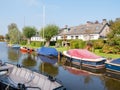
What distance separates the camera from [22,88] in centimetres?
966

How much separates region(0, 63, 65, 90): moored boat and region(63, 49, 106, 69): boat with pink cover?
1186cm

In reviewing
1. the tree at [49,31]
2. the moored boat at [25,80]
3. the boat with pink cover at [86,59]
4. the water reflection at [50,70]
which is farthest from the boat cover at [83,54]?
the tree at [49,31]

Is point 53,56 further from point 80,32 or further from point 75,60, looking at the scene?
point 80,32

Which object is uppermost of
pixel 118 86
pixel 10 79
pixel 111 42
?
pixel 111 42

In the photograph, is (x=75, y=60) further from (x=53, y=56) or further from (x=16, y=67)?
(x=16, y=67)

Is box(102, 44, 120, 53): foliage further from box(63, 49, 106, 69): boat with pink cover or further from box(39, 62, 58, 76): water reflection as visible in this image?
box(39, 62, 58, 76): water reflection

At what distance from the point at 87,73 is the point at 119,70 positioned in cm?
360

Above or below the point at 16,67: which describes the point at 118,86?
below

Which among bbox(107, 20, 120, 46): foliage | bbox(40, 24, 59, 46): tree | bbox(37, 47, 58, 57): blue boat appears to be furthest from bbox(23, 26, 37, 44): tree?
bbox(107, 20, 120, 46): foliage

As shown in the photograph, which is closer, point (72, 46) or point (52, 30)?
point (72, 46)

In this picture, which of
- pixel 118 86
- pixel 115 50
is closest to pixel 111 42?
pixel 115 50

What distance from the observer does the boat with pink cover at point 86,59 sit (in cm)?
2330

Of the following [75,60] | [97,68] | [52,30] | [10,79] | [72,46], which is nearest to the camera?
[10,79]

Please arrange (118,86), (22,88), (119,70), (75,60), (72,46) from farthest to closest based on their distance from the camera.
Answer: (72,46)
(75,60)
(119,70)
(118,86)
(22,88)
